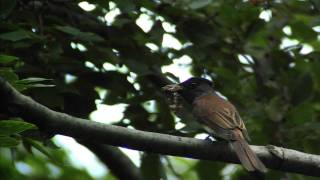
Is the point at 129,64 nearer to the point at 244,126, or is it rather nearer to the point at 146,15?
the point at 146,15

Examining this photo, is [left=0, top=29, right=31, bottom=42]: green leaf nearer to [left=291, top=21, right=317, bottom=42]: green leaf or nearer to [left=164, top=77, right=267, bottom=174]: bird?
[left=164, top=77, right=267, bottom=174]: bird

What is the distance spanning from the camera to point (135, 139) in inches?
160

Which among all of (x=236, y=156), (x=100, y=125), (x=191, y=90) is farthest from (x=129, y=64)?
(x=100, y=125)

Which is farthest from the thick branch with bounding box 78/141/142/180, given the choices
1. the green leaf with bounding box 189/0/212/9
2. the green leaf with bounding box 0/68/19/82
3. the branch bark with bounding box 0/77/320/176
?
the green leaf with bounding box 0/68/19/82

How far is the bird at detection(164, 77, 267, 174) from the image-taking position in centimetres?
450

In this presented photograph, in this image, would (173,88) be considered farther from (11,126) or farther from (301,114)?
(11,126)

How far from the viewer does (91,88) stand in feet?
18.0

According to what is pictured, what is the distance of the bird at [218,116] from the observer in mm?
4496

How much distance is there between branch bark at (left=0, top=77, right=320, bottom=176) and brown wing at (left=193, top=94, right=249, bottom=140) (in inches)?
26.2

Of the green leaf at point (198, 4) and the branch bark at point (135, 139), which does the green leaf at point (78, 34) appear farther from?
the branch bark at point (135, 139)

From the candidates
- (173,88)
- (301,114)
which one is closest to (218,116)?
(173,88)

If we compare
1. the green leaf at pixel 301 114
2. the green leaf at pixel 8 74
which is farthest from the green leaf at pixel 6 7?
the green leaf at pixel 301 114

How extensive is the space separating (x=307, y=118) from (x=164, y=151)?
164cm

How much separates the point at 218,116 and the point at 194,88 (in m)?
0.49
